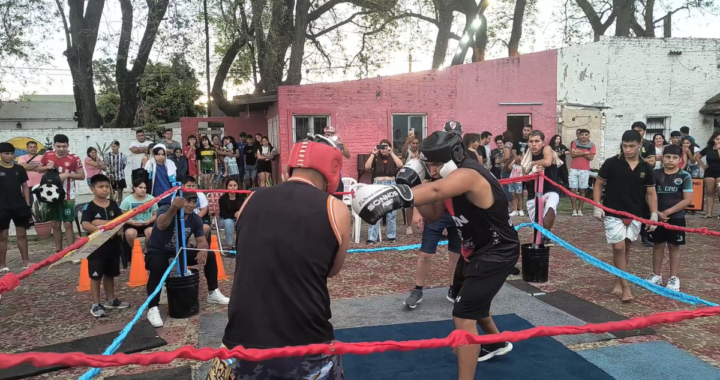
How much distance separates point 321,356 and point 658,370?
3069mm

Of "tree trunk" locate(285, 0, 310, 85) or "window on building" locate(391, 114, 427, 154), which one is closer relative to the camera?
"window on building" locate(391, 114, 427, 154)

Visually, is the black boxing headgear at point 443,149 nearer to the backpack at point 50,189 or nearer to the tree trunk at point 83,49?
the backpack at point 50,189

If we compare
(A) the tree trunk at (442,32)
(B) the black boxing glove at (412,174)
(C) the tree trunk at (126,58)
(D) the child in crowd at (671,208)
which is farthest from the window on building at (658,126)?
(C) the tree trunk at (126,58)

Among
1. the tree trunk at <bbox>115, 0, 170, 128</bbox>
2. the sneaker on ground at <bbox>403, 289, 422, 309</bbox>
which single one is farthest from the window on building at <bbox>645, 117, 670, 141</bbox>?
the tree trunk at <bbox>115, 0, 170, 128</bbox>

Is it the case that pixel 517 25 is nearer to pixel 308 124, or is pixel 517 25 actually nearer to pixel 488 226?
pixel 308 124

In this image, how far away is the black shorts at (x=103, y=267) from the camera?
202 inches

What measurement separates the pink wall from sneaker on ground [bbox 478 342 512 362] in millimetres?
10056

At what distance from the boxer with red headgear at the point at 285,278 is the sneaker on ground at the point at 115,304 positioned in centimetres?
396

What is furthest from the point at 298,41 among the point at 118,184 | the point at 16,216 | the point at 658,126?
the point at 16,216

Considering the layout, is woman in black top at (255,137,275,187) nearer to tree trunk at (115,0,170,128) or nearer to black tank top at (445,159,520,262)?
tree trunk at (115,0,170,128)

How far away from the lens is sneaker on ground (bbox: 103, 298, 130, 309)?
5.50 metres

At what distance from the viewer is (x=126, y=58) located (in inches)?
733

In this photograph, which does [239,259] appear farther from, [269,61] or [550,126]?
[269,61]

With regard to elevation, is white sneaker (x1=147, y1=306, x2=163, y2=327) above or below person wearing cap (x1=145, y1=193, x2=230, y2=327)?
below
